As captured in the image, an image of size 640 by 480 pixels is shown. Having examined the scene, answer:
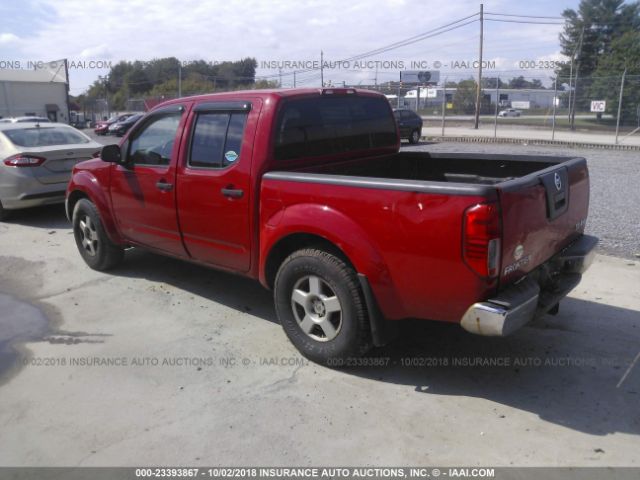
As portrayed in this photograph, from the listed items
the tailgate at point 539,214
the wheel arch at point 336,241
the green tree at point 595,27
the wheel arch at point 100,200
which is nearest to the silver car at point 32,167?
the wheel arch at point 100,200

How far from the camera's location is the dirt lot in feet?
10.6

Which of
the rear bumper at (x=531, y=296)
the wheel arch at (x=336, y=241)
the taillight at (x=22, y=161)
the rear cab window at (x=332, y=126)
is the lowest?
the rear bumper at (x=531, y=296)

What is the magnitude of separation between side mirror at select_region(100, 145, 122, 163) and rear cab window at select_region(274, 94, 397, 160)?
2125 mm

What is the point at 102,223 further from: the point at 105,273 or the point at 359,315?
the point at 359,315

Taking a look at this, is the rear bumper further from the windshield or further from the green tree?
the green tree

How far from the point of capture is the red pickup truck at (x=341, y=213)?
11.0 ft

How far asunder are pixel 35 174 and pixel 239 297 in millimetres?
4949

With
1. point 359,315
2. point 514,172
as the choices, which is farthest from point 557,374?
point 514,172

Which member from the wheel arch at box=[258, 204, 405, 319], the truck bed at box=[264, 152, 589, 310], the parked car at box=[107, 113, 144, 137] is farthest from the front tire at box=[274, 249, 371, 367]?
the parked car at box=[107, 113, 144, 137]

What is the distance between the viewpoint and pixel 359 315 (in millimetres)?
3836

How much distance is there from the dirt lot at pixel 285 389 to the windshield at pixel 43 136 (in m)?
4.33

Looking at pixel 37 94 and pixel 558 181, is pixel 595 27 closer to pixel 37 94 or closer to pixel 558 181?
pixel 37 94

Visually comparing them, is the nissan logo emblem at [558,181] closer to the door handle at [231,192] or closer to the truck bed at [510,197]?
the truck bed at [510,197]

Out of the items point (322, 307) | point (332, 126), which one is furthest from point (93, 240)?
point (322, 307)
